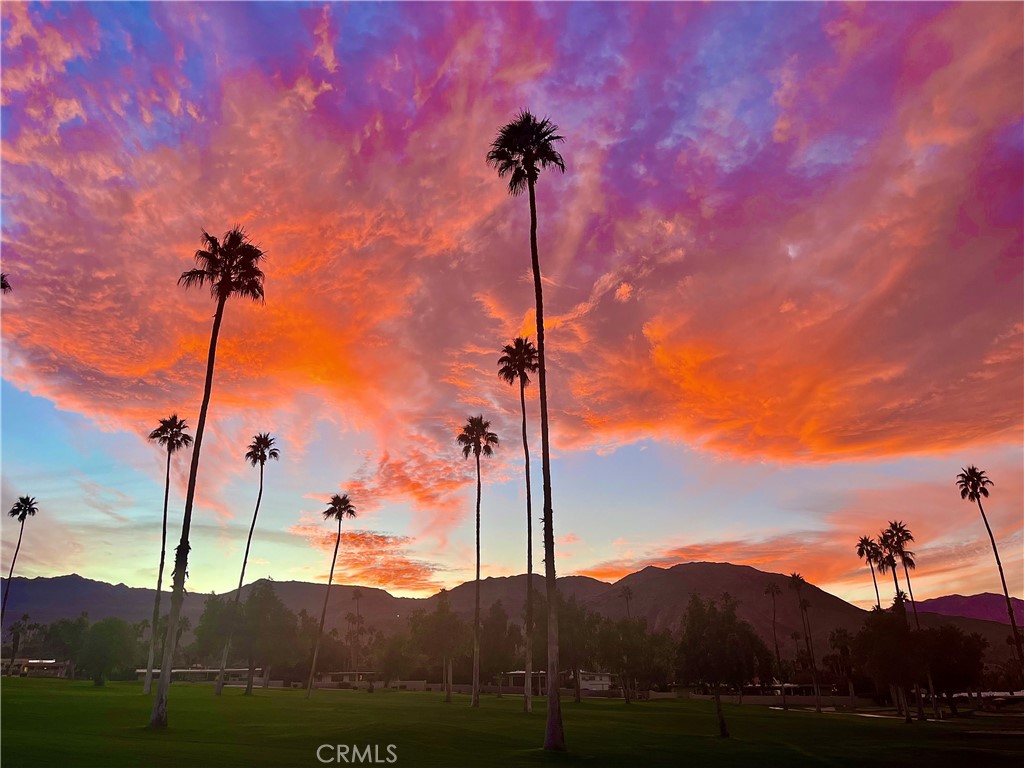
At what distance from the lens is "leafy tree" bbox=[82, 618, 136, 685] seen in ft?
328

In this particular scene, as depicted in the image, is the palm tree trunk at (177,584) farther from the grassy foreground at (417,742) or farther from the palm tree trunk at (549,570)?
the palm tree trunk at (549,570)

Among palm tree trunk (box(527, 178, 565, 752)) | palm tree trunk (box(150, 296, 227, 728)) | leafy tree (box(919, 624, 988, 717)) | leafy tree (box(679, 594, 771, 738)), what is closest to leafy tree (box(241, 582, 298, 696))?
palm tree trunk (box(150, 296, 227, 728))

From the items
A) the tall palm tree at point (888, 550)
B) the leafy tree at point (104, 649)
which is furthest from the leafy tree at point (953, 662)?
the leafy tree at point (104, 649)

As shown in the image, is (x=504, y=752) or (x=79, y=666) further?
(x=79, y=666)

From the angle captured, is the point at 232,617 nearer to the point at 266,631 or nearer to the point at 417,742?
the point at 266,631

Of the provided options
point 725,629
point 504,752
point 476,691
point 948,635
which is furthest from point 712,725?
point 948,635

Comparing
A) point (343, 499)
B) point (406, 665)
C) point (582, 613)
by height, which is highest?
point (343, 499)

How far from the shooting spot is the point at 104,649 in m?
100

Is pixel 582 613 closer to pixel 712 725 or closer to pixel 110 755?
pixel 712 725

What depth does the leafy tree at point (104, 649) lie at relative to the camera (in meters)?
99.9

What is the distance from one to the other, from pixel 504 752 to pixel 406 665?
120617mm

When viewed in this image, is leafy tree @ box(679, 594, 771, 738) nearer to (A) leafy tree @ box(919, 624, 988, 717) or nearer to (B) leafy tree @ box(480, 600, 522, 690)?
(A) leafy tree @ box(919, 624, 988, 717)

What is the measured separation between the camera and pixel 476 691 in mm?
64188

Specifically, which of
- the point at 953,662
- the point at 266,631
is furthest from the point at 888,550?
the point at 266,631
